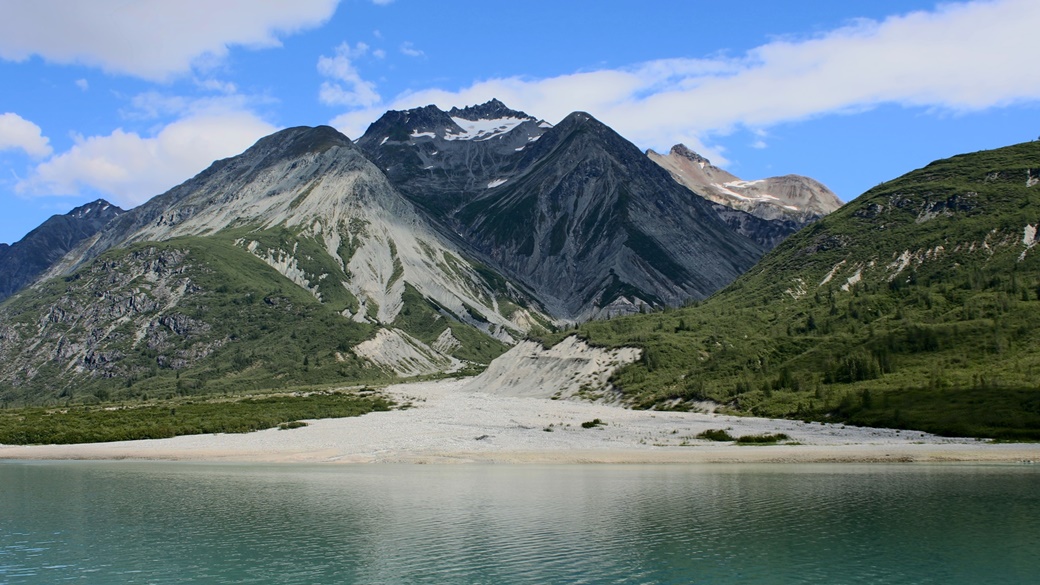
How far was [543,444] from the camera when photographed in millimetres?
84000

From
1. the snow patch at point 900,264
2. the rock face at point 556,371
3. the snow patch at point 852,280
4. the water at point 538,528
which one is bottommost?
the water at point 538,528

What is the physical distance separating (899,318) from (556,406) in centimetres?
5198

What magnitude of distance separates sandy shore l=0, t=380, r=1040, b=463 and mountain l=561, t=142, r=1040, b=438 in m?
6.82

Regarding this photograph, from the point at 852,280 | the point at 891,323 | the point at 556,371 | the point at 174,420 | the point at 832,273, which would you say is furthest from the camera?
the point at 832,273

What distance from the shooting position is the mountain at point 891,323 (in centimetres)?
8875

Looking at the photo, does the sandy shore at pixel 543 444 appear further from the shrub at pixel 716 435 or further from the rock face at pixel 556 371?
the rock face at pixel 556 371

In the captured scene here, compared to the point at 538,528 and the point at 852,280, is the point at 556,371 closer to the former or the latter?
the point at 852,280

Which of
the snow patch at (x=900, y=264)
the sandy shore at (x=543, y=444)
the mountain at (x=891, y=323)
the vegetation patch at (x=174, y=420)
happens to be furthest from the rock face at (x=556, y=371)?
the snow patch at (x=900, y=264)

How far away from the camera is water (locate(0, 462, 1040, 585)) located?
32344 mm

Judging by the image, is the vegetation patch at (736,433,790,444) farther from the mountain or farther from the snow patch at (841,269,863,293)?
the snow patch at (841,269,863,293)

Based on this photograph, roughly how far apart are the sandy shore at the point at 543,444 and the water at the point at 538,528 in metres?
9.24

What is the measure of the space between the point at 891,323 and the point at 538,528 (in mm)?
93161

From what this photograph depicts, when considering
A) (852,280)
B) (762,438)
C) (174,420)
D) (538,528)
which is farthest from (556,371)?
(538,528)

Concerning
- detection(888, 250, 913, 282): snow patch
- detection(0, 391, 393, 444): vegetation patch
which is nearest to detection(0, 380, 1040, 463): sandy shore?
detection(0, 391, 393, 444): vegetation patch
